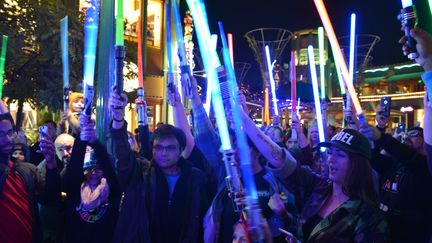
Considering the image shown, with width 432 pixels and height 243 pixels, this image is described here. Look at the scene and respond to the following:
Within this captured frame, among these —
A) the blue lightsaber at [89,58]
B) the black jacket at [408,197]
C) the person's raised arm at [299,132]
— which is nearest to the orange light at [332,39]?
the black jacket at [408,197]

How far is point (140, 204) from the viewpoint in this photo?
10.9ft

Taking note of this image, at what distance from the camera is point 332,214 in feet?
8.23

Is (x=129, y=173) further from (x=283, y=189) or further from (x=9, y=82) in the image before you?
(x=9, y=82)

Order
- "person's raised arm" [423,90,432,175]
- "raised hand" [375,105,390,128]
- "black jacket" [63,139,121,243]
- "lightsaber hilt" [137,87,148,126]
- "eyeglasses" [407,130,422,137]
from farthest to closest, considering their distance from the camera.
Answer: "eyeglasses" [407,130,422,137]
"raised hand" [375,105,390,128]
"lightsaber hilt" [137,87,148,126]
"black jacket" [63,139,121,243]
"person's raised arm" [423,90,432,175]

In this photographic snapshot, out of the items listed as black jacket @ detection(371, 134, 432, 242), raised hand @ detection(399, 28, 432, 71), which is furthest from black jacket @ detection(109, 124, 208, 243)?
raised hand @ detection(399, 28, 432, 71)

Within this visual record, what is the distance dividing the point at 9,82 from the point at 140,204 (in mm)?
7537

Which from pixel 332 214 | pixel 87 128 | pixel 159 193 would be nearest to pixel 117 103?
pixel 87 128

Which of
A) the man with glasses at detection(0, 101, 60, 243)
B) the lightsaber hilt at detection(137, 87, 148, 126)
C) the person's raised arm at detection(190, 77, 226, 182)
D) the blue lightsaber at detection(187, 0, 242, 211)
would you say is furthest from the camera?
the lightsaber hilt at detection(137, 87, 148, 126)

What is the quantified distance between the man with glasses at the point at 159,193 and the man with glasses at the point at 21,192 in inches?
27.2

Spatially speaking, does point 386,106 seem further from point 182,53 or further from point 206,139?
point 182,53

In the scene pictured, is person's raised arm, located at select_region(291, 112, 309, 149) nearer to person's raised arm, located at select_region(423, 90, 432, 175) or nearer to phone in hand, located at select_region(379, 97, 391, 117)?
phone in hand, located at select_region(379, 97, 391, 117)

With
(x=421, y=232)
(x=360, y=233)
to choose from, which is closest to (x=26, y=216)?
(x=360, y=233)

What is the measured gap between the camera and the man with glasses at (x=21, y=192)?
11.2 ft

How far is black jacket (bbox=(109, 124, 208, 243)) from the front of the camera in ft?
10.6
